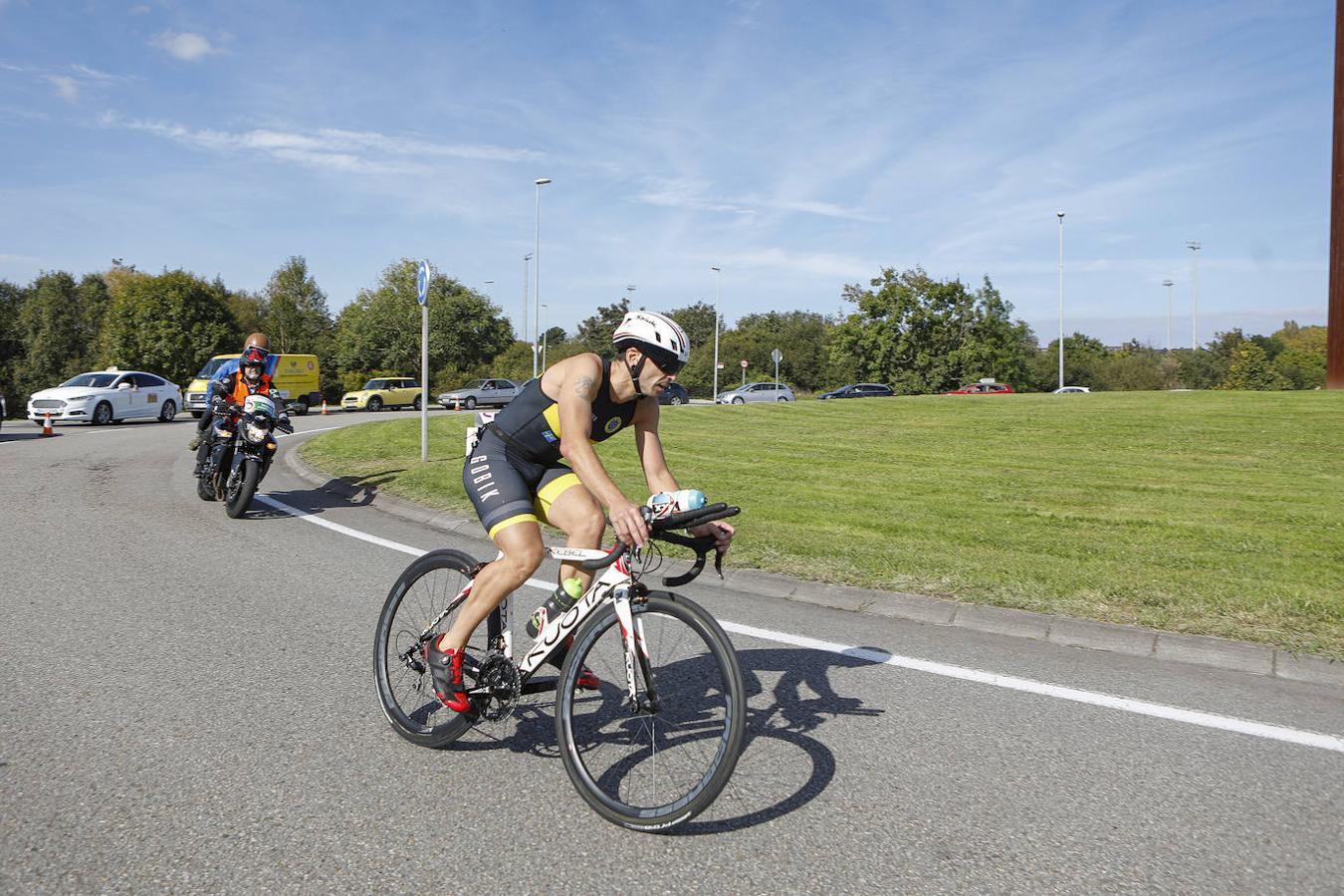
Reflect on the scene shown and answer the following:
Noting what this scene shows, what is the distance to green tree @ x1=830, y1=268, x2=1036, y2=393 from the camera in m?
64.9

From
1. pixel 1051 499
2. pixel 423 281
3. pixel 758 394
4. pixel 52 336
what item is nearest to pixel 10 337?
pixel 52 336

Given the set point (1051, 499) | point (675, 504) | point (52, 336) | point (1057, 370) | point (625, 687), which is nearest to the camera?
point (675, 504)

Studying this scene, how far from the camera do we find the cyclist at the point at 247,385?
1030 cm

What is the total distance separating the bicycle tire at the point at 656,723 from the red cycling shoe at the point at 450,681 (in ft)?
1.76

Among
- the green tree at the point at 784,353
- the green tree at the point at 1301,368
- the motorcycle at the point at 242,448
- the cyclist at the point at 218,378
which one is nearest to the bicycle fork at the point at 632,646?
the motorcycle at the point at 242,448

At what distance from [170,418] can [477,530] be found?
2371 cm

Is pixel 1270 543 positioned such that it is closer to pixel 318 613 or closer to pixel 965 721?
pixel 965 721

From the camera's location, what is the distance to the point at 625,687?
3375 mm

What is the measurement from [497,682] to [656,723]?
0.70m

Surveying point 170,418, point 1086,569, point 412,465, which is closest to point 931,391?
point 170,418

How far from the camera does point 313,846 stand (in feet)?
9.93

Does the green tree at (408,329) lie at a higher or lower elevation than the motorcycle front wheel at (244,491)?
higher

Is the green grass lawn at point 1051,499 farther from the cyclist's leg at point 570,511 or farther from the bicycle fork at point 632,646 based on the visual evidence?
the bicycle fork at point 632,646

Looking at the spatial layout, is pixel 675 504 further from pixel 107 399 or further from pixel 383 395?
pixel 383 395
